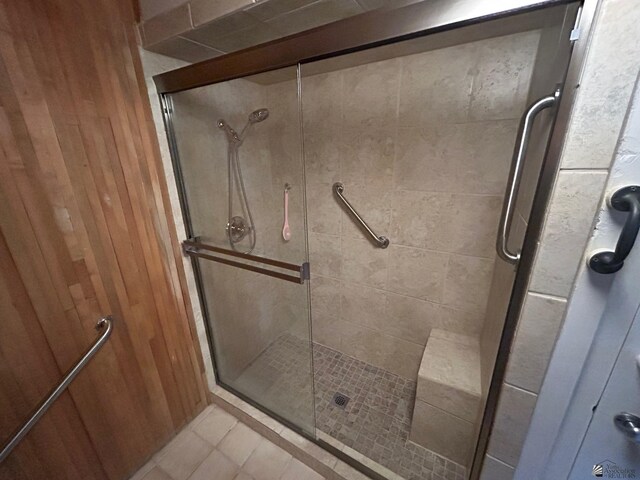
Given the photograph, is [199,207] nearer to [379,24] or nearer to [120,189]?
[120,189]

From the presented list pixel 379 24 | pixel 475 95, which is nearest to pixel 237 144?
pixel 379 24

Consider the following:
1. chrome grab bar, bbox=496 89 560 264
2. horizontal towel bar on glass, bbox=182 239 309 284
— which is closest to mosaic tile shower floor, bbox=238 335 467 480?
horizontal towel bar on glass, bbox=182 239 309 284

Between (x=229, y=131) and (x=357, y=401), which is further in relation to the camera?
(x=357, y=401)

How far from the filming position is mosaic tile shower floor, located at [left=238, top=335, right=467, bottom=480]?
3.70 feet

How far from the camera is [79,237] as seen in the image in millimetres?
825

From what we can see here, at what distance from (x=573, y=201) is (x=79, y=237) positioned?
4.54ft

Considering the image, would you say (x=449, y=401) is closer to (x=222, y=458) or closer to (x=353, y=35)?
(x=222, y=458)

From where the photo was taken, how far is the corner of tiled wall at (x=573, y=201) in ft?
1.36

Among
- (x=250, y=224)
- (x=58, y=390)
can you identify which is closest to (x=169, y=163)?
(x=250, y=224)

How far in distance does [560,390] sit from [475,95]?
1.09 metres

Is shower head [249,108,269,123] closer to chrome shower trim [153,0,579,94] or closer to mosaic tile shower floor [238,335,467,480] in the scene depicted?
chrome shower trim [153,0,579,94]

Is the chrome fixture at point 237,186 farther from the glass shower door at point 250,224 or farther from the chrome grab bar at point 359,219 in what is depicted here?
the chrome grab bar at point 359,219

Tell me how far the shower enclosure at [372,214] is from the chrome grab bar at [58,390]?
43 cm

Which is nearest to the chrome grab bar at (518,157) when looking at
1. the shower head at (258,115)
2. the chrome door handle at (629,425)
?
the chrome door handle at (629,425)
